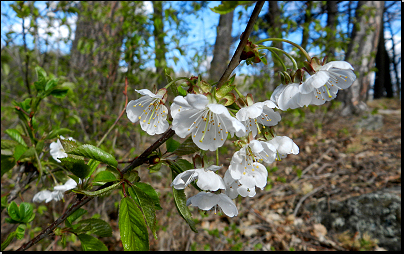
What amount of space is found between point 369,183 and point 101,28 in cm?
462

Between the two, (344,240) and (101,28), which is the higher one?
(101,28)

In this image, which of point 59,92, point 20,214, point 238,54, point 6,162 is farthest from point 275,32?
point 20,214

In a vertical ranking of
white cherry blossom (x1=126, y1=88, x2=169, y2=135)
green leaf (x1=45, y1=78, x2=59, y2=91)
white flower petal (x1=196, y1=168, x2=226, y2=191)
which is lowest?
white flower petal (x1=196, y1=168, x2=226, y2=191)

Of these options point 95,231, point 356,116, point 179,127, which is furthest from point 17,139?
point 356,116

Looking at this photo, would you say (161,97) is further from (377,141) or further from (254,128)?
(377,141)

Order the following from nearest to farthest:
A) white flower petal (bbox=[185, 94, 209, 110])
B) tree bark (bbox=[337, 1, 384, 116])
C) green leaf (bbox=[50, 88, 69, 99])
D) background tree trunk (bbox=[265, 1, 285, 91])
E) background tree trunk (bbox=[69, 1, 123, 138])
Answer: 1. white flower petal (bbox=[185, 94, 209, 110])
2. green leaf (bbox=[50, 88, 69, 99])
3. background tree trunk (bbox=[69, 1, 123, 138])
4. background tree trunk (bbox=[265, 1, 285, 91])
5. tree bark (bbox=[337, 1, 384, 116])

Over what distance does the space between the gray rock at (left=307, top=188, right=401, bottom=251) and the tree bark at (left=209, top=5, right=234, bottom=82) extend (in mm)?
2846

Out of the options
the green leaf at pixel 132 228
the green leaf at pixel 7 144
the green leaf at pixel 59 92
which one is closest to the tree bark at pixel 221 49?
the green leaf at pixel 59 92

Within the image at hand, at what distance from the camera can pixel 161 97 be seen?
2.51 ft

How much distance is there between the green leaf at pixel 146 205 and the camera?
644 millimetres

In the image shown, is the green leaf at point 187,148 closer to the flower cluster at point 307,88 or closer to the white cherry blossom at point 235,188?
the white cherry blossom at point 235,188

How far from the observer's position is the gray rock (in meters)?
2.56

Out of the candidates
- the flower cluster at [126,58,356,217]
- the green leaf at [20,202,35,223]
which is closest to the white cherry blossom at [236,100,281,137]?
the flower cluster at [126,58,356,217]

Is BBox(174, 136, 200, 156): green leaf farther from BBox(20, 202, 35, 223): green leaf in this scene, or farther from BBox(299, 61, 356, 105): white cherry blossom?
BBox(20, 202, 35, 223): green leaf
